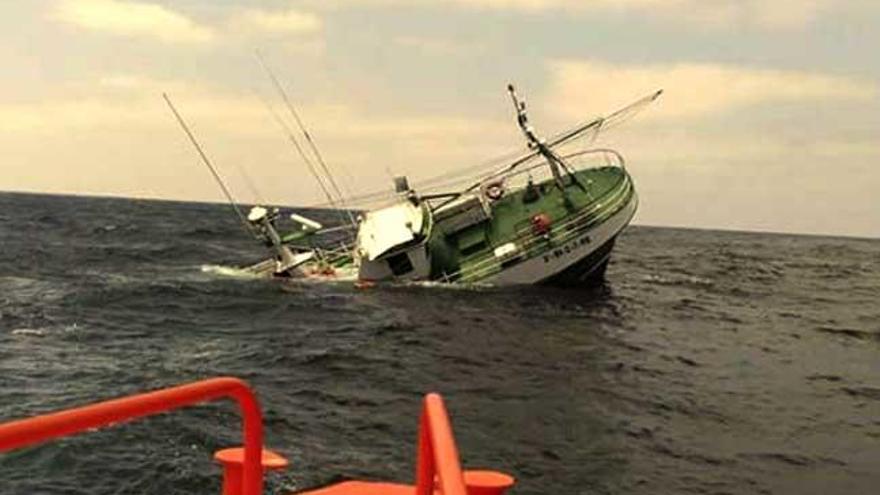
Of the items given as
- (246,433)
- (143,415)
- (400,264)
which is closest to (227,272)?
(400,264)

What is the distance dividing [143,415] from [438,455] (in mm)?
1266

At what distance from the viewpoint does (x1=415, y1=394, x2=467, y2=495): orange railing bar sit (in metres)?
2.67

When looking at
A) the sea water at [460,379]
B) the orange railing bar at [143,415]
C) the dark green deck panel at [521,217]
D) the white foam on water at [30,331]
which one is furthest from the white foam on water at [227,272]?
the orange railing bar at [143,415]

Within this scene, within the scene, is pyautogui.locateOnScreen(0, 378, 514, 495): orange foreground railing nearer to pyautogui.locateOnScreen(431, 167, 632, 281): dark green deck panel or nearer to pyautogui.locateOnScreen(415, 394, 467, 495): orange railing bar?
pyautogui.locateOnScreen(415, 394, 467, 495): orange railing bar

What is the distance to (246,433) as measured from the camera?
4.40 meters

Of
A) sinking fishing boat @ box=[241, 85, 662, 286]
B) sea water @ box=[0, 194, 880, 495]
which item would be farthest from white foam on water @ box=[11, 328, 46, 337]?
sinking fishing boat @ box=[241, 85, 662, 286]

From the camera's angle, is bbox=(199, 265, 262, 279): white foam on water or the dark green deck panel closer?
the dark green deck panel

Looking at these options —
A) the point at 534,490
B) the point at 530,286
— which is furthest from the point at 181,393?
the point at 530,286

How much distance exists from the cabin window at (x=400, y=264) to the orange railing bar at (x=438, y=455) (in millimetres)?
32978

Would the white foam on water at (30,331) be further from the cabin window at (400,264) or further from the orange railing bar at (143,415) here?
the orange railing bar at (143,415)

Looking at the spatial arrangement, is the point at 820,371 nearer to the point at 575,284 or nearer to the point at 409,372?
the point at 409,372

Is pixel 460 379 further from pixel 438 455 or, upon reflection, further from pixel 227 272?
pixel 227 272

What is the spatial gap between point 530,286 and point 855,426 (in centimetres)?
1945

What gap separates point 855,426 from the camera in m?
18.2
